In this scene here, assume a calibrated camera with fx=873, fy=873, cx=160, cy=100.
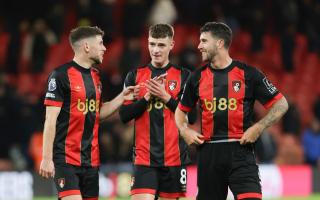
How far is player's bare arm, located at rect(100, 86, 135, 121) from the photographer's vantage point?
A: 8.39 meters

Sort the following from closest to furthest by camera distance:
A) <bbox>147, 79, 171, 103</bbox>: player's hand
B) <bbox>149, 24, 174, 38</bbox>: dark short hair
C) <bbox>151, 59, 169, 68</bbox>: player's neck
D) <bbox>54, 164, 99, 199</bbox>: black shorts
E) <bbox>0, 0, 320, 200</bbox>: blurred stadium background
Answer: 1. <bbox>54, 164, 99, 199</bbox>: black shorts
2. <bbox>147, 79, 171, 103</bbox>: player's hand
3. <bbox>149, 24, 174, 38</bbox>: dark short hair
4. <bbox>151, 59, 169, 68</bbox>: player's neck
5. <bbox>0, 0, 320, 200</bbox>: blurred stadium background

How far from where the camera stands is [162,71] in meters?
8.52

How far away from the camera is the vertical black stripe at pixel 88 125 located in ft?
26.3

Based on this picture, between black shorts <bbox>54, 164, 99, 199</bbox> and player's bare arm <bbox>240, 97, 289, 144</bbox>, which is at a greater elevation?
player's bare arm <bbox>240, 97, 289, 144</bbox>

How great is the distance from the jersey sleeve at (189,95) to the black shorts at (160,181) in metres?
0.71

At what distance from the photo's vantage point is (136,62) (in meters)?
16.7

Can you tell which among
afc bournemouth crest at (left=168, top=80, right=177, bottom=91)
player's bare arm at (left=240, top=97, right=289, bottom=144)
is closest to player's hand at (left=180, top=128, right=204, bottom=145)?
player's bare arm at (left=240, top=97, right=289, bottom=144)

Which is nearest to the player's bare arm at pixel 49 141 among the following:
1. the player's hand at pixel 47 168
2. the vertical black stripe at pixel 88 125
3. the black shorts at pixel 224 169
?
the player's hand at pixel 47 168

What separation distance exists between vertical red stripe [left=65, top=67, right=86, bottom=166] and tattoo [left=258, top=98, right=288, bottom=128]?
1642mm

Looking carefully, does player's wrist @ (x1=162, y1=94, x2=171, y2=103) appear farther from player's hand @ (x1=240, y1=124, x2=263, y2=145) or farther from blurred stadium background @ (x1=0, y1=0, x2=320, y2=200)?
blurred stadium background @ (x1=0, y1=0, x2=320, y2=200)

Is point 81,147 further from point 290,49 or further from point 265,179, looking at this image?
point 290,49

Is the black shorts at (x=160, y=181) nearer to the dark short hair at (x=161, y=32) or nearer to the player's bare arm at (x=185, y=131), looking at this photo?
the player's bare arm at (x=185, y=131)

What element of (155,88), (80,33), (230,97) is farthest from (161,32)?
(230,97)

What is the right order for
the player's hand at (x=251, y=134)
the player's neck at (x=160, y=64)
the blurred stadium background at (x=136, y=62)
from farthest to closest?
1. the blurred stadium background at (x=136, y=62)
2. the player's neck at (x=160, y=64)
3. the player's hand at (x=251, y=134)
